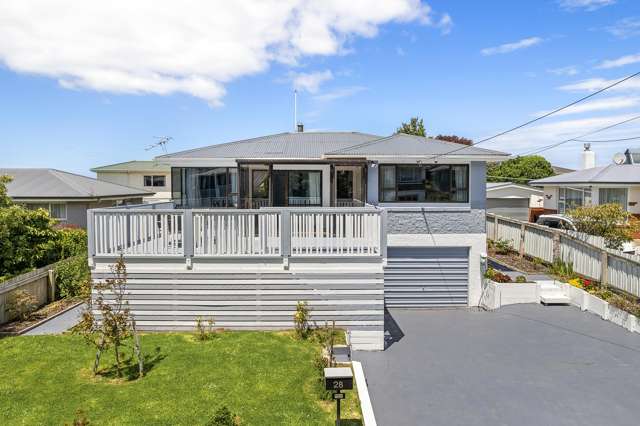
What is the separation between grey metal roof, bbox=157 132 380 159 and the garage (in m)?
3.91

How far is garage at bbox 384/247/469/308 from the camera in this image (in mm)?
12320

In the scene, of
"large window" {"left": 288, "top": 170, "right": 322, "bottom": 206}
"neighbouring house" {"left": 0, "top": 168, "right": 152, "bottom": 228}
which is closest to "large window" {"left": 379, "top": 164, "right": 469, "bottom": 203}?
"large window" {"left": 288, "top": 170, "right": 322, "bottom": 206}

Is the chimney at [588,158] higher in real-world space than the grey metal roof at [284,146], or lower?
higher

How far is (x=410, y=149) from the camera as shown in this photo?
40.1ft

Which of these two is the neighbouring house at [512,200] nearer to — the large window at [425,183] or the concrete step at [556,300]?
the concrete step at [556,300]

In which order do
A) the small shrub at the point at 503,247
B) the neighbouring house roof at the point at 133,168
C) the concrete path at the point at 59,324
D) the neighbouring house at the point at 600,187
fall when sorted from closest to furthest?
the concrete path at the point at 59,324, the small shrub at the point at 503,247, the neighbouring house at the point at 600,187, the neighbouring house roof at the point at 133,168

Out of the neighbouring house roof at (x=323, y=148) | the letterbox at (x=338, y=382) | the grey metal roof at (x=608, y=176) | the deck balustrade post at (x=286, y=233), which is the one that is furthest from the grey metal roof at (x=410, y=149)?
the grey metal roof at (x=608, y=176)

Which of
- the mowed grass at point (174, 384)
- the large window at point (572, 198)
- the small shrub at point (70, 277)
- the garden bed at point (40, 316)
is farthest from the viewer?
the large window at point (572, 198)

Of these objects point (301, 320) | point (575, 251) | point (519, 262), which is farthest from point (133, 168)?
point (575, 251)

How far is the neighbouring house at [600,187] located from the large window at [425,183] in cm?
1305

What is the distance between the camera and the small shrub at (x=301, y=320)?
8.78m

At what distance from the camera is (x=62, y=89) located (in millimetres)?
24844

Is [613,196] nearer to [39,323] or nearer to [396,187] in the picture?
[396,187]

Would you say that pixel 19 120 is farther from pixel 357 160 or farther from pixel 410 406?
pixel 410 406
